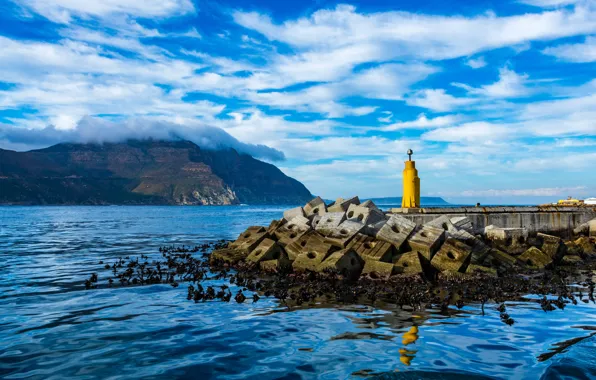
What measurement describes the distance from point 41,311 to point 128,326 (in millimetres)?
3031

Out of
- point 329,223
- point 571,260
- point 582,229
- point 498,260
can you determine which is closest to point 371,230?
point 329,223

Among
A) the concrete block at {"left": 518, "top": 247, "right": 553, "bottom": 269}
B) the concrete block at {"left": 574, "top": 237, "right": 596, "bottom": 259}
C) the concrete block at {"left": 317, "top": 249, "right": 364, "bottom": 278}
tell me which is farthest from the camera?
the concrete block at {"left": 574, "top": 237, "right": 596, "bottom": 259}

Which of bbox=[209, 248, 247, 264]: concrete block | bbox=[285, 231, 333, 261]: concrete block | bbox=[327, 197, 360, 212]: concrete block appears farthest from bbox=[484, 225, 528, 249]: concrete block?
bbox=[209, 248, 247, 264]: concrete block

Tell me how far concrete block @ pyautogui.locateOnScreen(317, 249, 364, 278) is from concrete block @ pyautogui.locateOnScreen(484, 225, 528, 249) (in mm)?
7566

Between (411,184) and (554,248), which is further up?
(411,184)

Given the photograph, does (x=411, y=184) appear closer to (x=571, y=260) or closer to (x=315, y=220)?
(x=315, y=220)

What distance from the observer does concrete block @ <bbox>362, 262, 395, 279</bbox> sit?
13.8 m

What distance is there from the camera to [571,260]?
1773 cm

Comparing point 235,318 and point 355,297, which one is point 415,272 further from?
point 235,318

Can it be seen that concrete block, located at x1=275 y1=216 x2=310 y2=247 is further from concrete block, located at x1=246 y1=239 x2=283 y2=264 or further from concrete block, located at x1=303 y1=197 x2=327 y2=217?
concrete block, located at x1=303 y1=197 x2=327 y2=217

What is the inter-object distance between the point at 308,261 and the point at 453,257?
4731 mm

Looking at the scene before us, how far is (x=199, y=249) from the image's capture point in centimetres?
2662

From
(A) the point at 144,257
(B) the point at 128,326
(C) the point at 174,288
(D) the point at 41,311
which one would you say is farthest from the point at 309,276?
(A) the point at 144,257

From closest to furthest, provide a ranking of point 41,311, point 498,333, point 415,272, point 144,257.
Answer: point 498,333
point 41,311
point 415,272
point 144,257
